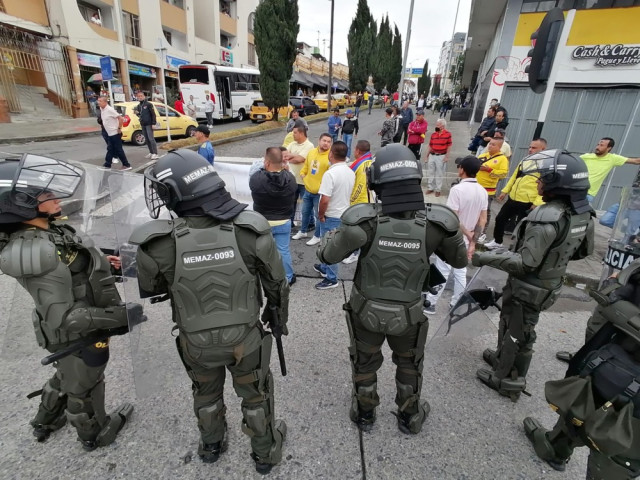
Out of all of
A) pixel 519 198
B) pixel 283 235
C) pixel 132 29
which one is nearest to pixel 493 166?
pixel 519 198

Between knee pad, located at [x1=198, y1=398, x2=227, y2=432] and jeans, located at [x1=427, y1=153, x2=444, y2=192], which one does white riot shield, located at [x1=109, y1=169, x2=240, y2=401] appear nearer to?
knee pad, located at [x1=198, y1=398, x2=227, y2=432]

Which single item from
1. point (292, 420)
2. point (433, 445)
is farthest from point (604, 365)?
point (292, 420)

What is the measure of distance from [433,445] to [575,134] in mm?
8935

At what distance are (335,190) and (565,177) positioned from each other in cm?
242

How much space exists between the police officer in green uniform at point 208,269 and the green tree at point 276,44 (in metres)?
18.6

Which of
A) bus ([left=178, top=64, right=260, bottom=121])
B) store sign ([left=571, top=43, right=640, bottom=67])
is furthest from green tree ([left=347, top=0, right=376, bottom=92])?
store sign ([left=571, top=43, right=640, bottom=67])

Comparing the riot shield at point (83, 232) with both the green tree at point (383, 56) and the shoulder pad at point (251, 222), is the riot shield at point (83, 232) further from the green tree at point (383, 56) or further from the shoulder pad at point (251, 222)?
the green tree at point (383, 56)

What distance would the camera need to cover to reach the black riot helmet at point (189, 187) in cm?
170

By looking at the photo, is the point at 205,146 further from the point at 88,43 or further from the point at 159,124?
the point at 88,43

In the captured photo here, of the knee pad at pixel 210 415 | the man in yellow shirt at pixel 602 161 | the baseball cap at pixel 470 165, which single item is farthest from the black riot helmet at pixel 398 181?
the man in yellow shirt at pixel 602 161

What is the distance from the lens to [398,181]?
198 centimetres

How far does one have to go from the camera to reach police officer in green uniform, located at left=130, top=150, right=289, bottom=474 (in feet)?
5.57

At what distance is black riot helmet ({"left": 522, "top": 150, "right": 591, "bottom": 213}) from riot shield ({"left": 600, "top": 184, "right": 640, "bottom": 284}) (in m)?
1.61

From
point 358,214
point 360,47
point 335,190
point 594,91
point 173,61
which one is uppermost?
point 360,47
